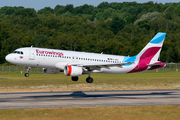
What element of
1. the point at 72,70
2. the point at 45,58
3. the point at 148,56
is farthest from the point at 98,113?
the point at 148,56

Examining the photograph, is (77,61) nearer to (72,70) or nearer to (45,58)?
(72,70)

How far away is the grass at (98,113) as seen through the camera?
3031cm

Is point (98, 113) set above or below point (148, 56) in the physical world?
below

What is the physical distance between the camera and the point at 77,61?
5756 centimetres

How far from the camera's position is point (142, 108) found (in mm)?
35625

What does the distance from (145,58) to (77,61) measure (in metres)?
14.3

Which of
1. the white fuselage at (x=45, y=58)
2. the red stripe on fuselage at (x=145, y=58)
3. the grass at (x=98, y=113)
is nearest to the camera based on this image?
the grass at (x=98, y=113)

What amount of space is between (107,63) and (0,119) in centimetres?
3318

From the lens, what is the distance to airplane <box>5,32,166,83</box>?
181 feet

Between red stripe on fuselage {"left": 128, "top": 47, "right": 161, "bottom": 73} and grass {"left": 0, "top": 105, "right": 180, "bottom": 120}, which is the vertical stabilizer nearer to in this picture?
red stripe on fuselage {"left": 128, "top": 47, "right": 161, "bottom": 73}

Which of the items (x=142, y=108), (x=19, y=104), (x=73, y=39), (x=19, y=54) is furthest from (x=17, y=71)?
(x=142, y=108)

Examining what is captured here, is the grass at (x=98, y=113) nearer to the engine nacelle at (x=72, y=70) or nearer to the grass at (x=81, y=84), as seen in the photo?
the engine nacelle at (x=72, y=70)

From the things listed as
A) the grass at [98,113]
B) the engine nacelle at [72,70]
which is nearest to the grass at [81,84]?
the engine nacelle at [72,70]

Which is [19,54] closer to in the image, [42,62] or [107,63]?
[42,62]
